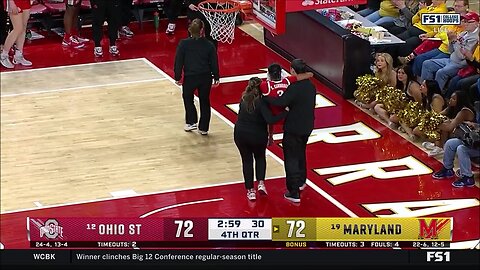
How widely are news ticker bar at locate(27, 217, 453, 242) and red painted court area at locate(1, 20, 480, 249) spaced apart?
1316mm

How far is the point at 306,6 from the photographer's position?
11.4 metres

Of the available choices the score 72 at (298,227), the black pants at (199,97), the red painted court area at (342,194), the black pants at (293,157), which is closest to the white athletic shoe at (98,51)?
the red painted court area at (342,194)

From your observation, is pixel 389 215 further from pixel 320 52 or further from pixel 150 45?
pixel 150 45

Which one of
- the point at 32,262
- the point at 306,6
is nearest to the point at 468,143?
the point at 306,6

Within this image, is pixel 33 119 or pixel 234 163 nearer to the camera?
pixel 234 163

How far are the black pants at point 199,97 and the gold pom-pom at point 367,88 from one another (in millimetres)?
1703

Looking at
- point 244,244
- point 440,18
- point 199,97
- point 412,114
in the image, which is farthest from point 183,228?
point 440,18

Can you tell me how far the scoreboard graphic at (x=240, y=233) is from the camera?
344 inches

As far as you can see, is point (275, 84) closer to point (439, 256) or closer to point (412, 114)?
point (412, 114)

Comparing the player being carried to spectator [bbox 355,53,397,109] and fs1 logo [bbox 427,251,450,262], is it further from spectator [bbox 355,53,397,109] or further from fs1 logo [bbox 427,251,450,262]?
fs1 logo [bbox 427,251,450,262]

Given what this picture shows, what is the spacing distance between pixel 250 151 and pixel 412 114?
7.02 ft

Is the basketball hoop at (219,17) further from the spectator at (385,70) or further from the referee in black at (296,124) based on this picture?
the referee in black at (296,124)

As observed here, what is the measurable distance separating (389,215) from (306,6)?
2.11m

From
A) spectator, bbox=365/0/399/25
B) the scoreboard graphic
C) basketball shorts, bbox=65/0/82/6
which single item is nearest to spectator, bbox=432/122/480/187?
→ the scoreboard graphic
